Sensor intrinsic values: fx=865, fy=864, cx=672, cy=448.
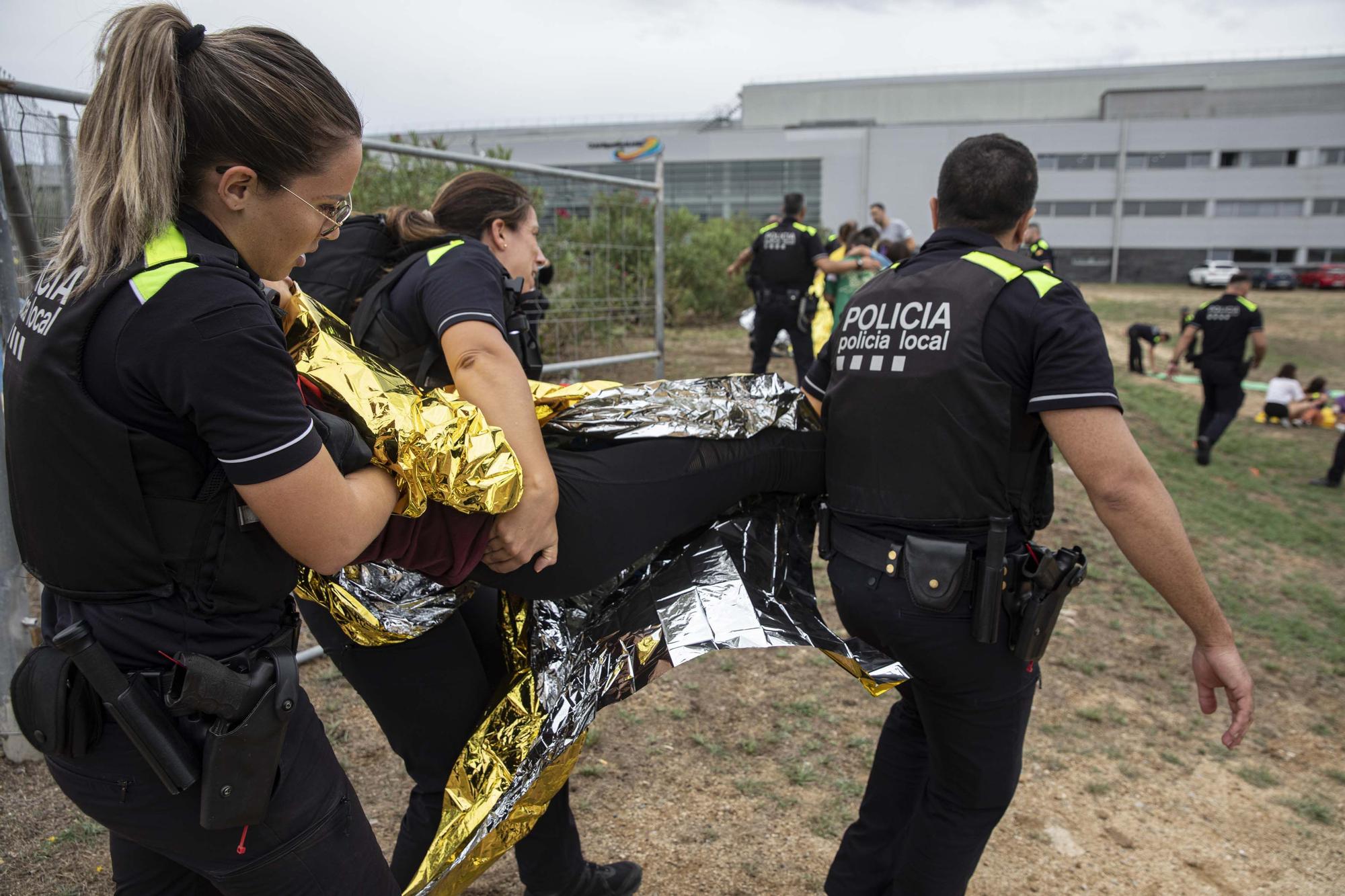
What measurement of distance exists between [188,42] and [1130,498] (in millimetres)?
1724

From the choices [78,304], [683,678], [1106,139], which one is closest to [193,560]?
[78,304]

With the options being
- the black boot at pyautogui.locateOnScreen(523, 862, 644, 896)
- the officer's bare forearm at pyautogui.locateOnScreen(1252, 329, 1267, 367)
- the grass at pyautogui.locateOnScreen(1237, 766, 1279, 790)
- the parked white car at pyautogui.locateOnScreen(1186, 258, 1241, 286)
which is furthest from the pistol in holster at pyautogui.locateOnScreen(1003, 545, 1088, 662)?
the parked white car at pyautogui.locateOnScreen(1186, 258, 1241, 286)

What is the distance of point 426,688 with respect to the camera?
73.5 inches

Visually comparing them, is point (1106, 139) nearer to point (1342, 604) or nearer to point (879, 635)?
point (1342, 604)

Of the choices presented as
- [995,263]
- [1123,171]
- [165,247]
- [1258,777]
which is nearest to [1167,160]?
[1123,171]

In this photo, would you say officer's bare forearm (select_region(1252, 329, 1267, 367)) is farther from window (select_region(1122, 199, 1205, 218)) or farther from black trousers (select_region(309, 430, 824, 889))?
window (select_region(1122, 199, 1205, 218))

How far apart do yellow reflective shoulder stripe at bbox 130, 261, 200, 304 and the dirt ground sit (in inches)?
79.5

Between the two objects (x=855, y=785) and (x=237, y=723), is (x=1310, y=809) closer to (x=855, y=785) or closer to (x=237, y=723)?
(x=855, y=785)

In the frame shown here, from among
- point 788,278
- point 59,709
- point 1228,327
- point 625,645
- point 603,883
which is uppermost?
point 788,278

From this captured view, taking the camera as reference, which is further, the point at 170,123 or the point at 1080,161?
the point at 1080,161

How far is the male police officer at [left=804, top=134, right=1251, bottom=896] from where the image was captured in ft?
5.55

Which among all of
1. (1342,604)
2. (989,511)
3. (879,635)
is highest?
(989,511)

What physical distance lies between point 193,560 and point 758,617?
45.0 inches

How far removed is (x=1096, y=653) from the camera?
427 cm
